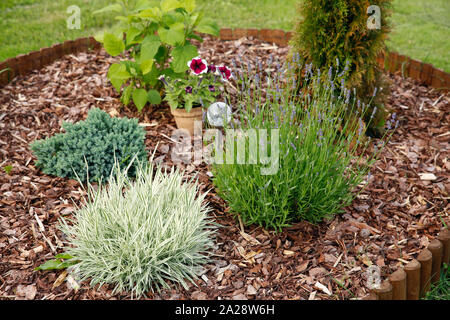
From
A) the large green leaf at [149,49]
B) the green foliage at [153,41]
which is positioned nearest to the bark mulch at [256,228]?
the green foliage at [153,41]

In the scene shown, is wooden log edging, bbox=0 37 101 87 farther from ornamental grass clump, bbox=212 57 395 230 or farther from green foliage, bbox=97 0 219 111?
ornamental grass clump, bbox=212 57 395 230

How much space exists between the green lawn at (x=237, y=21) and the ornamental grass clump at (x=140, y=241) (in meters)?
3.64

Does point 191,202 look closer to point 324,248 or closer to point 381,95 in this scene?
point 324,248

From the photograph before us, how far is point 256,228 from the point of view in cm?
325

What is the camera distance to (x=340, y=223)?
3283 mm

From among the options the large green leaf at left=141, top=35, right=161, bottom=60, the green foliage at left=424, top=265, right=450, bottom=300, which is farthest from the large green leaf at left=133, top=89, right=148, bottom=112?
the green foliage at left=424, top=265, right=450, bottom=300

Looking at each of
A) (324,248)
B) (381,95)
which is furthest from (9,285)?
(381,95)

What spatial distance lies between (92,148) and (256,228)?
4.53ft

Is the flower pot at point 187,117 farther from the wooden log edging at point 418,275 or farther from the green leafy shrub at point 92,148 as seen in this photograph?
the wooden log edging at point 418,275

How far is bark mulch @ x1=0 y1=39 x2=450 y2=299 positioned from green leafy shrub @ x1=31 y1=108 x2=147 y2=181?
0.13 m

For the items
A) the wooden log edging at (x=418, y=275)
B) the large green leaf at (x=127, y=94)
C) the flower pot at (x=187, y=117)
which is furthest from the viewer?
the large green leaf at (x=127, y=94)

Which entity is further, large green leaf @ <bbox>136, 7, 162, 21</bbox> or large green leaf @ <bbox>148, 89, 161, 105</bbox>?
large green leaf @ <bbox>148, 89, 161, 105</bbox>

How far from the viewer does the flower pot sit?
4.10 metres

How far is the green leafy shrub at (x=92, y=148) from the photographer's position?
11.7 ft
